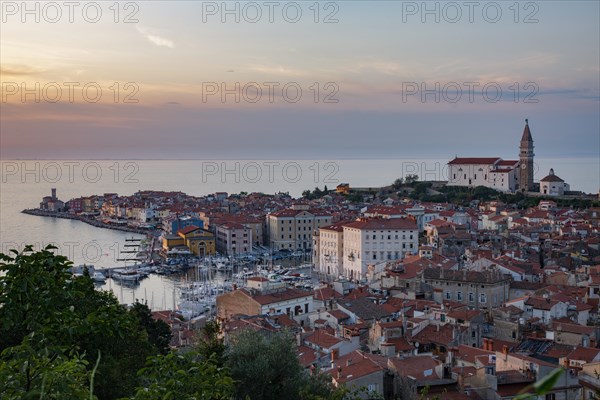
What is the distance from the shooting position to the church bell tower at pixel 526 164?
38469 mm

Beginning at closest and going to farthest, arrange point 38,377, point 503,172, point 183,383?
point 38,377 → point 183,383 → point 503,172

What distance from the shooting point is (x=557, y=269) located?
15.5m

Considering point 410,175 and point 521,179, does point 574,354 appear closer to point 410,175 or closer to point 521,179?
point 521,179

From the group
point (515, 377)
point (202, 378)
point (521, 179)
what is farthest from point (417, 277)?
point (521, 179)

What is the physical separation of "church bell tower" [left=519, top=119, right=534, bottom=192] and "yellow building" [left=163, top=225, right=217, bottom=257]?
733 inches

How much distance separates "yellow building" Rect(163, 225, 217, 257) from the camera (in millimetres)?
29891

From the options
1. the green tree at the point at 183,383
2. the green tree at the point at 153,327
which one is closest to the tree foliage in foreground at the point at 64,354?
the green tree at the point at 183,383

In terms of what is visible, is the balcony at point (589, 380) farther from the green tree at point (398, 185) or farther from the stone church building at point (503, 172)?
the green tree at point (398, 185)

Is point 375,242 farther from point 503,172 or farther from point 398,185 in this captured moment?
point 398,185

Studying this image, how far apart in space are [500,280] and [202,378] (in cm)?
1122

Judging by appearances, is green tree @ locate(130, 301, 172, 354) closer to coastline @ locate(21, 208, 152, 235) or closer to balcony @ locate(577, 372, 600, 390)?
balcony @ locate(577, 372, 600, 390)

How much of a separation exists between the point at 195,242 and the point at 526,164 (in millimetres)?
19930

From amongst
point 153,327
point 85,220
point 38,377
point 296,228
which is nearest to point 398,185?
point 296,228

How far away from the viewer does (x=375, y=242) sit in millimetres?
22719
